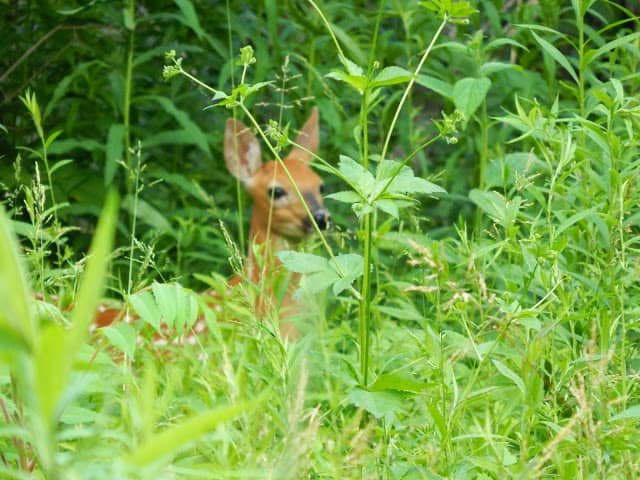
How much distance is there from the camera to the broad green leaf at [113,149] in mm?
4055

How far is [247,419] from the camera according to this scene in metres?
1.45

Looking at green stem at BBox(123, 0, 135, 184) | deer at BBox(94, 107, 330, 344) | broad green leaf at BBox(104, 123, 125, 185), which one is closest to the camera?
broad green leaf at BBox(104, 123, 125, 185)

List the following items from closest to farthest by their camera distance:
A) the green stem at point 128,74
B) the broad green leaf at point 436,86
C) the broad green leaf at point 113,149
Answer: the broad green leaf at point 436,86 < the broad green leaf at point 113,149 < the green stem at point 128,74

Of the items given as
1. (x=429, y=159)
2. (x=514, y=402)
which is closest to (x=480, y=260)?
(x=514, y=402)

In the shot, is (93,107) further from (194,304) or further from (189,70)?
(194,304)

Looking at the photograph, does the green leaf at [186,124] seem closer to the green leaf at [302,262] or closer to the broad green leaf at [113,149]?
the broad green leaf at [113,149]

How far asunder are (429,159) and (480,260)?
136 inches

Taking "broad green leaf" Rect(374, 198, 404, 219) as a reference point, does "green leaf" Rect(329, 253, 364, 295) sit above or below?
below

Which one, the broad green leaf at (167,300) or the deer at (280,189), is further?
the deer at (280,189)

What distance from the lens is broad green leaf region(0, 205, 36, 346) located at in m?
0.67

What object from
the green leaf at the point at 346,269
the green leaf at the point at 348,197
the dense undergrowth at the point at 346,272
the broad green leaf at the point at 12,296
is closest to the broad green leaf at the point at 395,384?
the dense undergrowth at the point at 346,272

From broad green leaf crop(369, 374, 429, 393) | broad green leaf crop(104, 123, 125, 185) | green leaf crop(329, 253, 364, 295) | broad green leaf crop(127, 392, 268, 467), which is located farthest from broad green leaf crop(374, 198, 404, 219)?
broad green leaf crop(104, 123, 125, 185)

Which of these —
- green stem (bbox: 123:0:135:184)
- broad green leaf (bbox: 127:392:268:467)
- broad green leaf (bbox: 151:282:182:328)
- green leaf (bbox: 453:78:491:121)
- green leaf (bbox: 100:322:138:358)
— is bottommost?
green stem (bbox: 123:0:135:184)

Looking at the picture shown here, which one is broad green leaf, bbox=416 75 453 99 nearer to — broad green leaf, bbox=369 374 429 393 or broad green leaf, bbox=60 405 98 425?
broad green leaf, bbox=369 374 429 393
